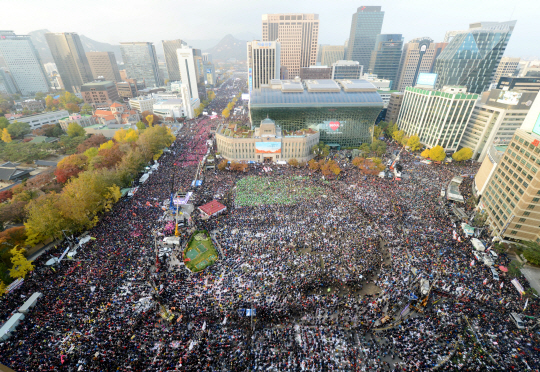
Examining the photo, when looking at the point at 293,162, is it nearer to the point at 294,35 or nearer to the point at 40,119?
the point at 40,119

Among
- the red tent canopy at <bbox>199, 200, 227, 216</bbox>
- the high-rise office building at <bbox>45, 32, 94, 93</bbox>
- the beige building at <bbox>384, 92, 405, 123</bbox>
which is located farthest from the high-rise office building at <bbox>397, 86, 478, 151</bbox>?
the high-rise office building at <bbox>45, 32, 94, 93</bbox>

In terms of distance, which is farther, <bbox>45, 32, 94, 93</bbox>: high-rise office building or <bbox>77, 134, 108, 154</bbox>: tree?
<bbox>45, 32, 94, 93</bbox>: high-rise office building


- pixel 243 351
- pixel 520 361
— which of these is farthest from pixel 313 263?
pixel 520 361

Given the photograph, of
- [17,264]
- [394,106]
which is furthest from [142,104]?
[394,106]

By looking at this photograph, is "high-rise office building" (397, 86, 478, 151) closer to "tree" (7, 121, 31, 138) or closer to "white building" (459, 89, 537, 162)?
"white building" (459, 89, 537, 162)

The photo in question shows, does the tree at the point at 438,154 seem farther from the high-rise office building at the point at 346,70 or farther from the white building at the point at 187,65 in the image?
the white building at the point at 187,65

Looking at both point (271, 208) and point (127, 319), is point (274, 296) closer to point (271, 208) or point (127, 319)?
point (127, 319)

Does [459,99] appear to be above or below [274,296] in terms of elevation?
above
